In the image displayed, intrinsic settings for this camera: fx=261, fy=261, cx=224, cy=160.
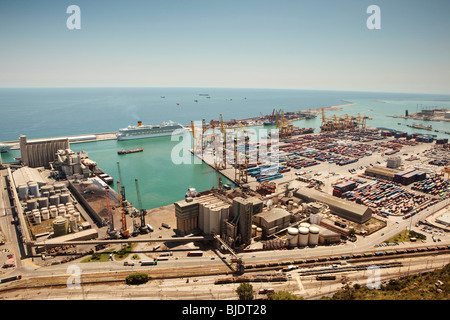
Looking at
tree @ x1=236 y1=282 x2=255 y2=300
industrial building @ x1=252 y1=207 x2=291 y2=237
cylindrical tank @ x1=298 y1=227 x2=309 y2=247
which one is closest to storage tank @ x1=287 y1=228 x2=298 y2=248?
cylindrical tank @ x1=298 y1=227 x2=309 y2=247

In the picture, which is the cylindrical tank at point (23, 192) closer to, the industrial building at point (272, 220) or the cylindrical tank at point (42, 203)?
the cylindrical tank at point (42, 203)

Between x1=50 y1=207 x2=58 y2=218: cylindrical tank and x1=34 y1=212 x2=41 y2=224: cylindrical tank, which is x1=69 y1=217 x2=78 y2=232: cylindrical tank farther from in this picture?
x1=34 y1=212 x2=41 y2=224: cylindrical tank

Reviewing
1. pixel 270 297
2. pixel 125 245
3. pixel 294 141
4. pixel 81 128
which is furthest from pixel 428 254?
pixel 81 128

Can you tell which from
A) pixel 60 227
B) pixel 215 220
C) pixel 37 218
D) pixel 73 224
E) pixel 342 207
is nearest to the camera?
pixel 60 227

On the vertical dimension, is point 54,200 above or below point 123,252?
above

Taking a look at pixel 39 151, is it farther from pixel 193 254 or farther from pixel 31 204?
pixel 193 254

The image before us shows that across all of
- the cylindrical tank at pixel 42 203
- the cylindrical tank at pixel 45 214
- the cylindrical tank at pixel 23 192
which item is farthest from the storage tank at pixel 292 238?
the cylindrical tank at pixel 23 192

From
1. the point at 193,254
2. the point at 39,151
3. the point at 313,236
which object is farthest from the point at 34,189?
the point at 313,236
